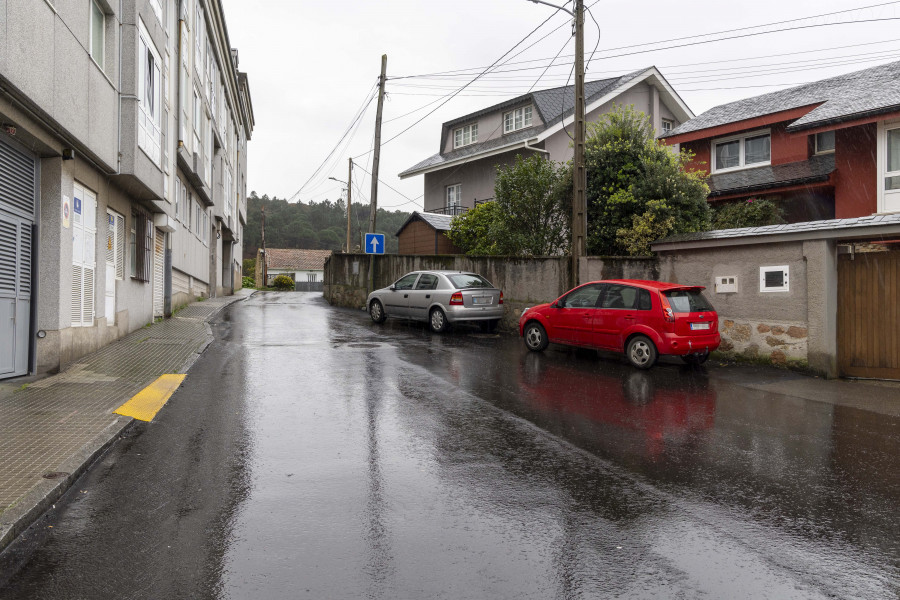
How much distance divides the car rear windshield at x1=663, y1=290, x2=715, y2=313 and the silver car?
20.0 ft

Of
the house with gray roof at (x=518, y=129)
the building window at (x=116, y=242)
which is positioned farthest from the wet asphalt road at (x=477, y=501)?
the house with gray roof at (x=518, y=129)

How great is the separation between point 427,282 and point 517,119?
650 inches

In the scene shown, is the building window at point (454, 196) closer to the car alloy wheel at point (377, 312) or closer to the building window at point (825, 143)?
the car alloy wheel at point (377, 312)

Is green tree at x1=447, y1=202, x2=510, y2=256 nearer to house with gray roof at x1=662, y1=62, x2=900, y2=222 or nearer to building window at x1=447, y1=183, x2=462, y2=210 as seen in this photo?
building window at x1=447, y1=183, x2=462, y2=210

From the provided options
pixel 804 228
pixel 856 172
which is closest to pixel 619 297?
pixel 804 228

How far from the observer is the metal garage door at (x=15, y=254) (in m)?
8.07

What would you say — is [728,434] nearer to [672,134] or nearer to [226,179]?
[672,134]

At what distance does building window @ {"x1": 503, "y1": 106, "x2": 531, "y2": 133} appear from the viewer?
1182 inches

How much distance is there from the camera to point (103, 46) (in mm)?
11031

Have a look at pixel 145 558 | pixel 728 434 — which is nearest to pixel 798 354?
pixel 728 434

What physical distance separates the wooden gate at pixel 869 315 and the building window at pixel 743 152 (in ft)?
42.4

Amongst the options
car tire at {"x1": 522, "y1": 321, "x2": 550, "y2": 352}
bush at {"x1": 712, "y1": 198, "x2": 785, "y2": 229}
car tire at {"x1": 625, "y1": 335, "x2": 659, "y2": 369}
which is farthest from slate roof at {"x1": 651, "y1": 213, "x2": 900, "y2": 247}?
bush at {"x1": 712, "y1": 198, "x2": 785, "y2": 229}

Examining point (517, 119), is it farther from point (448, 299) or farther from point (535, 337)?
point (535, 337)

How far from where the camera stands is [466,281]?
53.4ft
